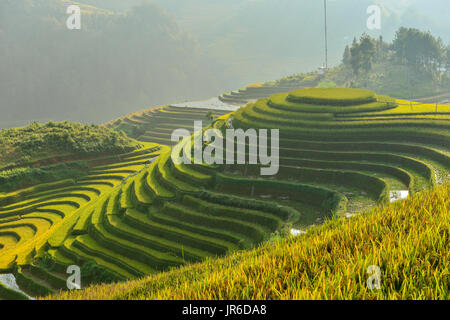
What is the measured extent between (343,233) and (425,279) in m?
1.99

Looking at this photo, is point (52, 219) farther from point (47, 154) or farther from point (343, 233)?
point (343, 233)

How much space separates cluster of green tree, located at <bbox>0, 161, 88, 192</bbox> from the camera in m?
31.6

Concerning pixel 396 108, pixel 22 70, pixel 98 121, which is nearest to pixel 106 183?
pixel 396 108

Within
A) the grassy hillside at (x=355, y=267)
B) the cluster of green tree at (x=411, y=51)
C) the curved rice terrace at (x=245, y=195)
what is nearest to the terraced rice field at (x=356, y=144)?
the curved rice terrace at (x=245, y=195)

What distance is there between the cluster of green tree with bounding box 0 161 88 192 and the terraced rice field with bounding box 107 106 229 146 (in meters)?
16.3

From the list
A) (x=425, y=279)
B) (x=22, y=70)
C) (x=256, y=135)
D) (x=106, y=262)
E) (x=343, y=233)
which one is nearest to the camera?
(x=425, y=279)

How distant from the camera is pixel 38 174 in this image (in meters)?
33.2

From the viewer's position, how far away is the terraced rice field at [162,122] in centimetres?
5278

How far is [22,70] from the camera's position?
12875cm

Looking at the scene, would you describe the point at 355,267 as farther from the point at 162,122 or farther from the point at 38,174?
the point at 162,122

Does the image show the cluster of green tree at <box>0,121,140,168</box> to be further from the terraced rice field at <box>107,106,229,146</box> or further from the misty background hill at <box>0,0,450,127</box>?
the misty background hill at <box>0,0,450,127</box>

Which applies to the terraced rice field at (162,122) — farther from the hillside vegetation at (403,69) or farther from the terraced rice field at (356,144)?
the terraced rice field at (356,144)

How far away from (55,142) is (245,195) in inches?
908

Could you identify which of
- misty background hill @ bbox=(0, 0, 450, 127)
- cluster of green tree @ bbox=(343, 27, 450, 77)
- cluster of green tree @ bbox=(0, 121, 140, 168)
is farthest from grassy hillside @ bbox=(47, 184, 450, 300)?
misty background hill @ bbox=(0, 0, 450, 127)
